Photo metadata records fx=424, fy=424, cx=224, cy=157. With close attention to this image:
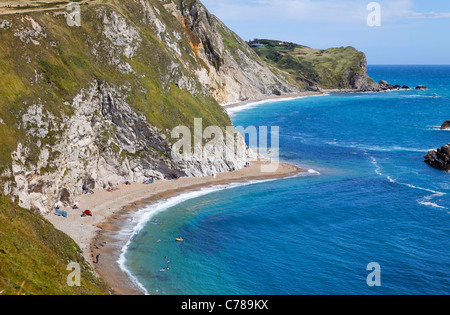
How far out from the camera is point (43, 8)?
82.3m

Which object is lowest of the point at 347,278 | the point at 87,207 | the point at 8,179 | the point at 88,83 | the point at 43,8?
the point at 347,278

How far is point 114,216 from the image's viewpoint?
62438 millimetres

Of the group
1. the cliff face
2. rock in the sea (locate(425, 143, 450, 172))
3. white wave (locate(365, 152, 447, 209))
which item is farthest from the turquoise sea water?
the cliff face

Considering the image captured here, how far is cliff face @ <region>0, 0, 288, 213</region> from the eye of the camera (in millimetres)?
57406

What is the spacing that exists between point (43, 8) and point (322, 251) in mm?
68896

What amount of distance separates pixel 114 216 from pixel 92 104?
21704mm

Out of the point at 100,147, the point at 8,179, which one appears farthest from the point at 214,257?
the point at 100,147

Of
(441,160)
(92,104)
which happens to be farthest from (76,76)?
(441,160)

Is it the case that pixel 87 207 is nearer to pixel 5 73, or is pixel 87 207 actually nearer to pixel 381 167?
pixel 5 73
